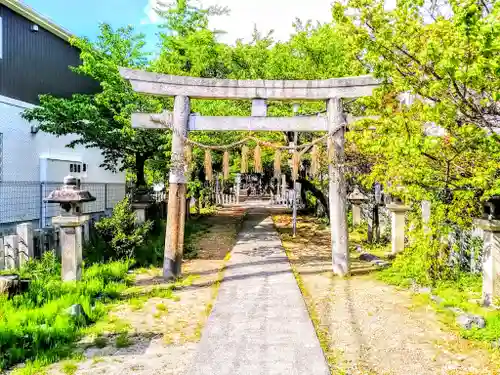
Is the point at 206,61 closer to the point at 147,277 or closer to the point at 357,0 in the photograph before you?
the point at 147,277

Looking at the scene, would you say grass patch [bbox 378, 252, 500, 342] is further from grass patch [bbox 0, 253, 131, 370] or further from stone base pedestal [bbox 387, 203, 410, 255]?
grass patch [bbox 0, 253, 131, 370]

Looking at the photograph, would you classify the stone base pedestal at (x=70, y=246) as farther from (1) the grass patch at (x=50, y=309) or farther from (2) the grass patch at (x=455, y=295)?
(2) the grass patch at (x=455, y=295)

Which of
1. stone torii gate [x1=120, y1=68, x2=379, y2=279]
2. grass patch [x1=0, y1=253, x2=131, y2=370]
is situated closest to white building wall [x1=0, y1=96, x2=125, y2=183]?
grass patch [x1=0, y1=253, x2=131, y2=370]

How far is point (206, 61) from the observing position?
46.8ft

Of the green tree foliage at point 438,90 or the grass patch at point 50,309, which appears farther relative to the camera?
the grass patch at point 50,309

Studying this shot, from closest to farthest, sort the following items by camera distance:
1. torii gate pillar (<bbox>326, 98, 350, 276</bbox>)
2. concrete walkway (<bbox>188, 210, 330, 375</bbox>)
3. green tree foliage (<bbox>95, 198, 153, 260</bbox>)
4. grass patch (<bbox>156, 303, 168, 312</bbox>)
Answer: concrete walkway (<bbox>188, 210, 330, 375</bbox>) < grass patch (<bbox>156, 303, 168, 312</bbox>) < torii gate pillar (<bbox>326, 98, 350, 276</bbox>) < green tree foliage (<bbox>95, 198, 153, 260</bbox>)

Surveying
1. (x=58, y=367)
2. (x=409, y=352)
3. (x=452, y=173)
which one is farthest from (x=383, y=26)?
(x=58, y=367)

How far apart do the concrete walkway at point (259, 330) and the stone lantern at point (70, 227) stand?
2.66m

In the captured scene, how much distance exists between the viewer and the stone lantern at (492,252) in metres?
6.33

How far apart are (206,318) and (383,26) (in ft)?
15.4

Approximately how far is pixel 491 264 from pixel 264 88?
519 cm

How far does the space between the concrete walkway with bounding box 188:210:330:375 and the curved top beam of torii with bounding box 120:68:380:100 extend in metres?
3.74

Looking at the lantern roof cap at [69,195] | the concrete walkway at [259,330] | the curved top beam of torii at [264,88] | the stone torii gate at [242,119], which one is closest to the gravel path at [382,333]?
the concrete walkway at [259,330]

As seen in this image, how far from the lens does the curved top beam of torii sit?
875cm
